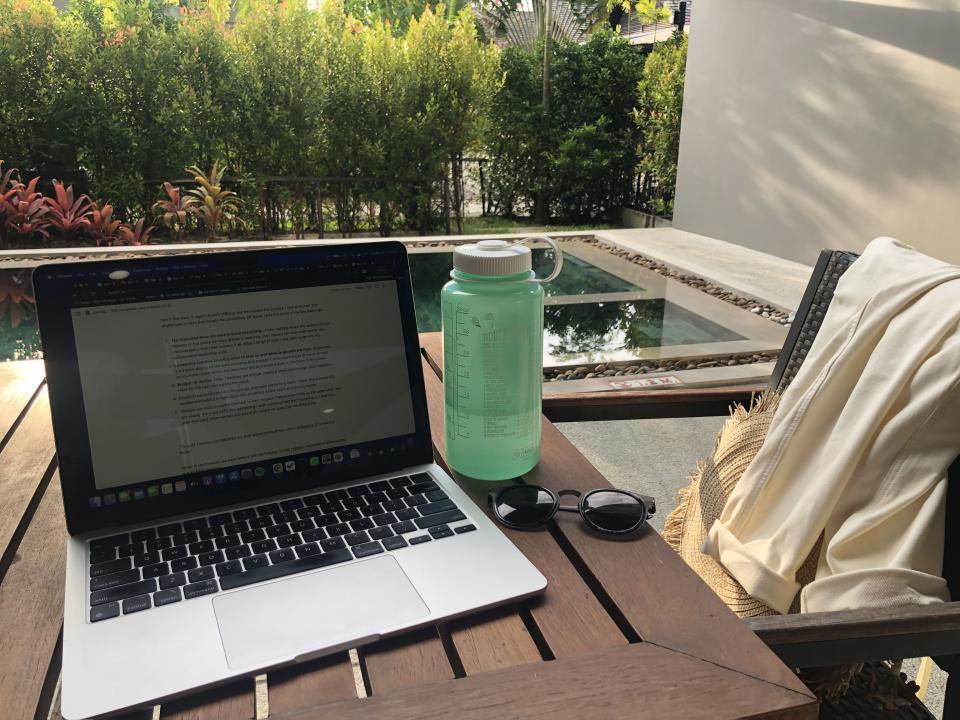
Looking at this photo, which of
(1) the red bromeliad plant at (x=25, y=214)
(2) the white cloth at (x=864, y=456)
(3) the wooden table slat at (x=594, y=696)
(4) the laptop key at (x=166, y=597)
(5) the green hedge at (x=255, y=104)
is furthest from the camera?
(5) the green hedge at (x=255, y=104)

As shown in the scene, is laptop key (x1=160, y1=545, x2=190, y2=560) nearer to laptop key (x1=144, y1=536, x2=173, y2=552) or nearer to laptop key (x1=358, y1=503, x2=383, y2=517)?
laptop key (x1=144, y1=536, x2=173, y2=552)

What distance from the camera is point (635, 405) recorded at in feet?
4.70

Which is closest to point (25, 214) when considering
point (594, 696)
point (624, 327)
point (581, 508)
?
point (624, 327)

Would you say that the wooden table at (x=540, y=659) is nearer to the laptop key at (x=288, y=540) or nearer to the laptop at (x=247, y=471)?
the laptop at (x=247, y=471)

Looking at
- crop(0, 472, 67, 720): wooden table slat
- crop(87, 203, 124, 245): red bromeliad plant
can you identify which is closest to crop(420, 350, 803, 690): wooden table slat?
crop(0, 472, 67, 720): wooden table slat

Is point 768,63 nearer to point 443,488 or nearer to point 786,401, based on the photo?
point 786,401

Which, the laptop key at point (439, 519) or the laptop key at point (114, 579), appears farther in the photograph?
the laptop key at point (439, 519)

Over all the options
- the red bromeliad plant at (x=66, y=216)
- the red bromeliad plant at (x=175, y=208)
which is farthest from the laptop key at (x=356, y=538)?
the red bromeliad plant at (x=175, y=208)

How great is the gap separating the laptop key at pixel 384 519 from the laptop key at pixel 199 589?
176 mm

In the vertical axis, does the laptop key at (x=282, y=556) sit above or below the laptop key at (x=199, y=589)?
below

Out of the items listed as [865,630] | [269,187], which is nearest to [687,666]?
[865,630]

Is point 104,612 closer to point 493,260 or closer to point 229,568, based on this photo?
point 229,568

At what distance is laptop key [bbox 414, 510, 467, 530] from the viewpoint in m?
0.82

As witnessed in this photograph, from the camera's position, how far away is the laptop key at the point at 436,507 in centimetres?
84
